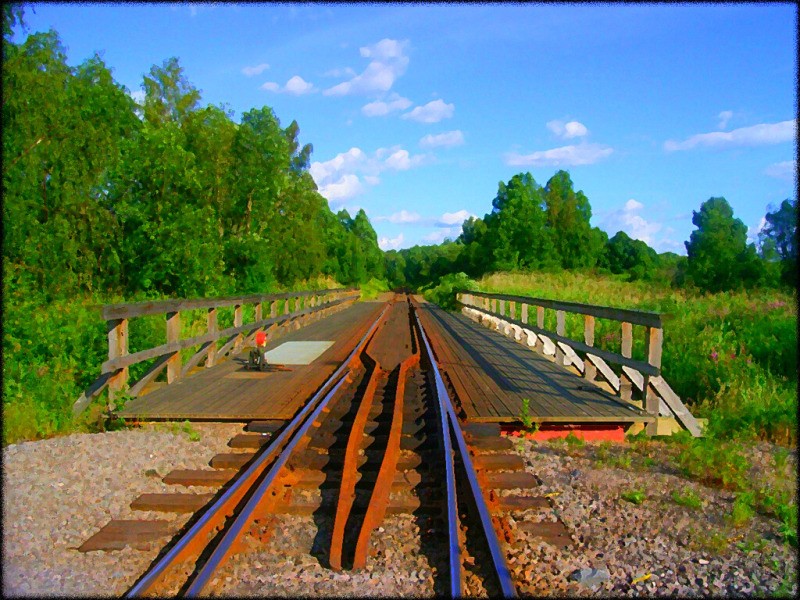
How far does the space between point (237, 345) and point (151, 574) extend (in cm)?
896

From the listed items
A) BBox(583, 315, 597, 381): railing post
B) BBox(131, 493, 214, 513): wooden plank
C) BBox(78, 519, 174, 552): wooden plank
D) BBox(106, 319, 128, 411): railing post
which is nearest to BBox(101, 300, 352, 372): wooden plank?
BBox(106, 319, 128, 411): railing post

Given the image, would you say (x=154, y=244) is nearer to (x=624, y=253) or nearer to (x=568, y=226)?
(x=568, y=226)

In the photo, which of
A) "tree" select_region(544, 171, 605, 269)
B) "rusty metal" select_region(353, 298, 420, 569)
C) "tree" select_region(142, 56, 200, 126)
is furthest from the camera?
"tree" select_region(544, 171, 605, 269)

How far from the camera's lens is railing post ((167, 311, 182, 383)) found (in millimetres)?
8500

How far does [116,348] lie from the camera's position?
7297 mm

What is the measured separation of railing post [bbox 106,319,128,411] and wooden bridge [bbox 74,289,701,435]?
1 cm

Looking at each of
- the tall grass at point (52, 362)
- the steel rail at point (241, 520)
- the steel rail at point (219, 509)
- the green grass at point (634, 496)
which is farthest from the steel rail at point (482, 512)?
the tall grass at point (52, 362)

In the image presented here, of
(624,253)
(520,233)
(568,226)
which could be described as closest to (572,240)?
(568,226)

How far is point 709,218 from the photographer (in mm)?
71750

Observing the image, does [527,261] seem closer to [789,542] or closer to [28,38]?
[28,38]

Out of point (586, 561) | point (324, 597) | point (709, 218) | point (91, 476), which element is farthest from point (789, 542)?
point (709, 218)

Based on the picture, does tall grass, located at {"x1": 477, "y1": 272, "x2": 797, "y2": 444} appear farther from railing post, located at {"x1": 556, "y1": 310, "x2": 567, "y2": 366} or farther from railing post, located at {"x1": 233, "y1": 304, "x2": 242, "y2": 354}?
railing post, located at {"x1": 233, "y1": 304, "x2": 242, "y2": 354}

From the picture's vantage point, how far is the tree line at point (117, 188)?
14.1 meters

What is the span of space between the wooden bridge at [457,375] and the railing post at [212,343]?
19mm
